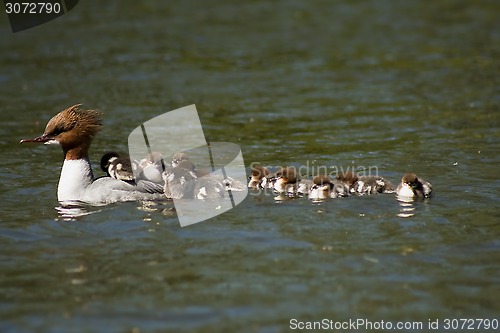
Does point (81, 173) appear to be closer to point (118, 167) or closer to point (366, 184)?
point (118, 167)

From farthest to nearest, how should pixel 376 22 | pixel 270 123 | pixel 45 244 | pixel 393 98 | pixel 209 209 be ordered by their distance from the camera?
1. pixel 376 22
2. pixel 393 98
3. pixel 270 123
4. pixel 209 209
5. pixel 45 244

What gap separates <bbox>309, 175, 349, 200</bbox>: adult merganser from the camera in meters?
8.64

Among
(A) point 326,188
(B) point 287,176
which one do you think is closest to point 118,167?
(B) point 287,176

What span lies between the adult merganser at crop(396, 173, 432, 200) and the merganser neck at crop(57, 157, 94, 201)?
3.20 meters

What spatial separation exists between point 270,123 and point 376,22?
7394 millimetres

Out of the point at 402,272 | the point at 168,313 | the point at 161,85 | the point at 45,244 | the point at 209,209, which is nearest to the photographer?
the point at 168,313

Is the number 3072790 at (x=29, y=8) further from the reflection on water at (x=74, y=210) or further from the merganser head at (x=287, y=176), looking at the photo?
the merganser head at (x=287, y=176)

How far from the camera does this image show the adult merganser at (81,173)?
28.5ft

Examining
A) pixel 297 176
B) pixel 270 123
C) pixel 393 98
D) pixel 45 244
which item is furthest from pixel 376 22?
pixel 45 244

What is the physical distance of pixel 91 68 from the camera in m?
16.0

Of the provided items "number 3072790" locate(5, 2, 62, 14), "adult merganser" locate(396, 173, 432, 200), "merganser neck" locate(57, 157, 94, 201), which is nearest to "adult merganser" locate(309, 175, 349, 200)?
"adult merganser" locate(396, 173, 432, 200)

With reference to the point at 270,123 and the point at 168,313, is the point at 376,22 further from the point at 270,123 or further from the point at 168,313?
the point at 168,313

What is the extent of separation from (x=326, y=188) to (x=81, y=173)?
2522 mm

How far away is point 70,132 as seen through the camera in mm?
8852
